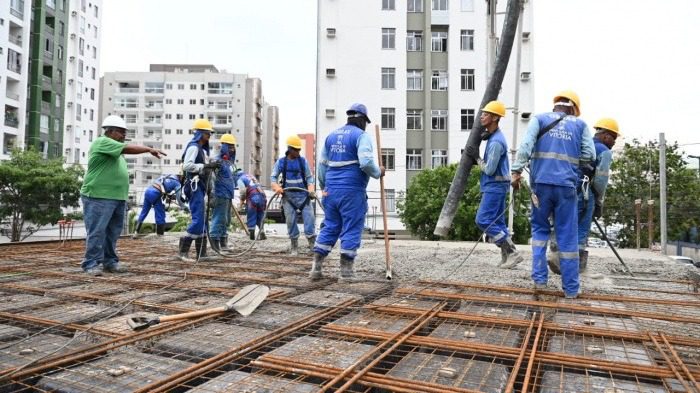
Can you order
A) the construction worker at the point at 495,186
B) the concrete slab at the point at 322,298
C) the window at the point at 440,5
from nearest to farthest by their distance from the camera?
1. the concrete slab at the point at 322,298
2. the construction worker at the point at 495,186
3. the window at the point at 440,5

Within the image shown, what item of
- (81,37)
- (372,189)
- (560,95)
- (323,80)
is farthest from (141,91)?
(560,95)

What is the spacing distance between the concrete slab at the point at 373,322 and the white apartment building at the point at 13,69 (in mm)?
41790

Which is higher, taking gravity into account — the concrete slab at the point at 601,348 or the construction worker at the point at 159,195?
the construction worker at the point at 159,195

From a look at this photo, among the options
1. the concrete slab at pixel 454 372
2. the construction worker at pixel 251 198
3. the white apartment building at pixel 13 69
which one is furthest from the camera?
the white apartment building at pixel 13 69

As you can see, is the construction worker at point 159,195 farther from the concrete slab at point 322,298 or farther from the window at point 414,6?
the window at point 414,6

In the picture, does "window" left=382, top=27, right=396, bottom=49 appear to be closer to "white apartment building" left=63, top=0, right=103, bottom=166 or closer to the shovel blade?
the shovel blade

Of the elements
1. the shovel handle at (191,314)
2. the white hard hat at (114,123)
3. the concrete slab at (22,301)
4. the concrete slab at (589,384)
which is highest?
the white hard hat at (114,123)

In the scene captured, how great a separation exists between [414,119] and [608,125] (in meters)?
26.5

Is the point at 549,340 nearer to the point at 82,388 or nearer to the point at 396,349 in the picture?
the point at 396,349

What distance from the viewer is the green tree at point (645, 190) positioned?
1666cm

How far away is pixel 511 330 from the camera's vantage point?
9.70 ft

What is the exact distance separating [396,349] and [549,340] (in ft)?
2.91

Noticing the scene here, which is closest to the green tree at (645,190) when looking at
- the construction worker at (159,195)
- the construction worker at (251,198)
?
the construction worker at (251,198)

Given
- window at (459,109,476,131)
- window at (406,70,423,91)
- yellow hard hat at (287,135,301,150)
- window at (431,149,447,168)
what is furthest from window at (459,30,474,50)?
yellow hard hat at (287,135,301,150)
